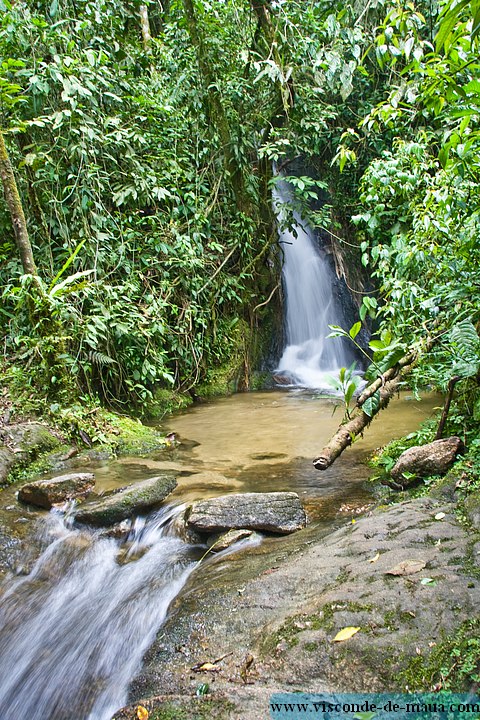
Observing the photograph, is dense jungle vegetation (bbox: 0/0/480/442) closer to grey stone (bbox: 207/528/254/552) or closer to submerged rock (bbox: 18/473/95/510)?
submerged rock (bbox: 18/473/95/510)

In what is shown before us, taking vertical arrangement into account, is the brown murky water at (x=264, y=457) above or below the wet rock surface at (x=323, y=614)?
below

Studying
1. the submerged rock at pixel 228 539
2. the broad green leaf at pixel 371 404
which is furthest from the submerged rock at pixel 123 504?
the broad green leaf at pixel 371 404

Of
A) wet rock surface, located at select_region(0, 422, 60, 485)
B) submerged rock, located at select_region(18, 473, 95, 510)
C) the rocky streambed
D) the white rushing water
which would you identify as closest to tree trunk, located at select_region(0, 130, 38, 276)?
wet rock surface, located at select_region(0, 422, 60, 485)

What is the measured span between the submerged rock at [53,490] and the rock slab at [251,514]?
1.06 m

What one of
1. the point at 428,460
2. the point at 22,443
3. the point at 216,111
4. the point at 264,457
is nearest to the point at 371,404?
the point at 428,460

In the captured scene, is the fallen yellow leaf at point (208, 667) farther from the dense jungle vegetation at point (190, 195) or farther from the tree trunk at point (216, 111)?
the tree trunk at point (216, 111)

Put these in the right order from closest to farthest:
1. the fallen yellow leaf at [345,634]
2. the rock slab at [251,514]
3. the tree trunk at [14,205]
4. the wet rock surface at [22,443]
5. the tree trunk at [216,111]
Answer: the fallen yellow leaf at [345,634] < the rock slab at [251,514] < the wet rock surface at [22,443] < the tree trunk at [14,205] < the tree trunk at [216,111]

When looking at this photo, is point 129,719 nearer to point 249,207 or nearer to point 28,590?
point 28,590

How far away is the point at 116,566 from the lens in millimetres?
3301

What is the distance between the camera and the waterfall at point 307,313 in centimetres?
962

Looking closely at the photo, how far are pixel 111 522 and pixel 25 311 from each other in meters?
2.97

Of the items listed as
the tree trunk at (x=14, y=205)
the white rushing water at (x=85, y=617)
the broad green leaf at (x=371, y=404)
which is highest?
the tree trunk at (x=14, y=205)

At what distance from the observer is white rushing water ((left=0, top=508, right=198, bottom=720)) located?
2.37 m

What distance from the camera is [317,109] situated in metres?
8.41
